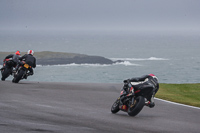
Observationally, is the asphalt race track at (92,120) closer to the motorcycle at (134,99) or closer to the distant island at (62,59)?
the motorcycle at (134,99)

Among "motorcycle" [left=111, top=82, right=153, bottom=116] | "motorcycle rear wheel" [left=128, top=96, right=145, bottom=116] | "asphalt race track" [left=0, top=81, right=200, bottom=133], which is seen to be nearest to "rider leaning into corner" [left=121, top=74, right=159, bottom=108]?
"motorcycle" [left=111, top=82, right=153, bottom=116]

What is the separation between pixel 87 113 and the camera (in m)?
11.6

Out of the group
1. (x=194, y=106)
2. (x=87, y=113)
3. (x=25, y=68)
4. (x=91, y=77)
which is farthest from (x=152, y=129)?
(x=91, y=77)

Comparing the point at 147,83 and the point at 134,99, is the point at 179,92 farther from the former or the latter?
the point at 134,99

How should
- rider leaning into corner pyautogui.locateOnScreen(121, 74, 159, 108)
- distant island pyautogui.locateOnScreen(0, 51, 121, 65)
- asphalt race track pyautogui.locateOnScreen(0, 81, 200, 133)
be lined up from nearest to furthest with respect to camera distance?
asphalt race track pyautogui.locateOnScreen(0, 81, 200, 133) < rider leaning into corner pyautogui.locateOnScreen(121, 74, 159, 108) < distant island pyautogui.locateOnScreen(0, 51, 121, 65)

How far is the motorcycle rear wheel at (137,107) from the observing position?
1085 centimetres

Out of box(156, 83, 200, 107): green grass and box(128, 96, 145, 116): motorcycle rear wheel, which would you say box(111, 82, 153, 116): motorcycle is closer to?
box(128, 96, 145, 116): motorcycle rear wheel

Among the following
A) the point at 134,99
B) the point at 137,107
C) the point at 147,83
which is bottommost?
the point at 137,107

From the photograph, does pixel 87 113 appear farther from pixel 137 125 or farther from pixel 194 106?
pixel 194 106

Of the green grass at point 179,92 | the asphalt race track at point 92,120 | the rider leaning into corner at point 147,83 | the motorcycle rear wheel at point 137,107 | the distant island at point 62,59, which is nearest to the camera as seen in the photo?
the asphalt race track at point 92,120

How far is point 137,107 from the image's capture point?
1093cm

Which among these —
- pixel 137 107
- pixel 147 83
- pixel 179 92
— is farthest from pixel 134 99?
pixel 179 92

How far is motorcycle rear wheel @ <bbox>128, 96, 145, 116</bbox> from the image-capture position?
10.9 metres

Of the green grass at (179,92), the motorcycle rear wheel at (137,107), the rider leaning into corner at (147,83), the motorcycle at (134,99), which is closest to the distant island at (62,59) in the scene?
the green grass at (179,92)
